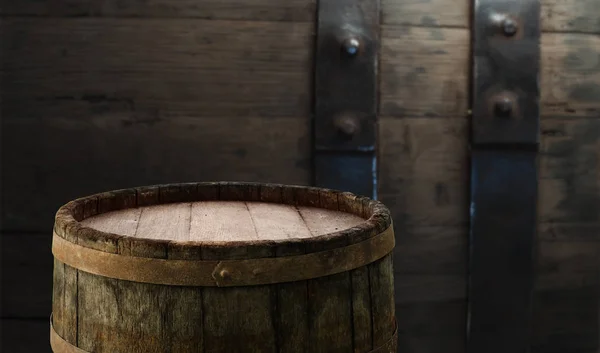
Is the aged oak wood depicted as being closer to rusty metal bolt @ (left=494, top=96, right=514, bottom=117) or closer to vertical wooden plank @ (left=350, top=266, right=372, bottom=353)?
rusty metal bolt @ (left=494, top=96, right=514, bottom=117)

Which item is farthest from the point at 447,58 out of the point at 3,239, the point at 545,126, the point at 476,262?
the point at 3,239

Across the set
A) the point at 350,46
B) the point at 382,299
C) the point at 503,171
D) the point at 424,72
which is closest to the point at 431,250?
the point at 503,171

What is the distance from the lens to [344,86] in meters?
2.46

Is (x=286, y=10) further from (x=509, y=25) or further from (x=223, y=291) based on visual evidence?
(x=223, y=291)

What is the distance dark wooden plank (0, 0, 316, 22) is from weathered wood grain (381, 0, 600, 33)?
322mm

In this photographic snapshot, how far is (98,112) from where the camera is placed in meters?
2.44

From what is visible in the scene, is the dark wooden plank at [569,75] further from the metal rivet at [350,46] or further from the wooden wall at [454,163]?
the metal rivet at [350,46]

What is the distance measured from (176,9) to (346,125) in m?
0.75

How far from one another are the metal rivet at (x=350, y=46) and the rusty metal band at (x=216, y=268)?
3.73ft

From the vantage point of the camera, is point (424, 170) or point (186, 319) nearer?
point (186, 319)

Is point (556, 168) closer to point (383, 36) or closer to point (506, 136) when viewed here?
point (506, 136)

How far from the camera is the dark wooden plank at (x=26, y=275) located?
2473mm

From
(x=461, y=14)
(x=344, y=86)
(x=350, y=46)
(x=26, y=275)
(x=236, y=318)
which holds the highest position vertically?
(x=461, y=14)

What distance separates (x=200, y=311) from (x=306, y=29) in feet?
4.63
